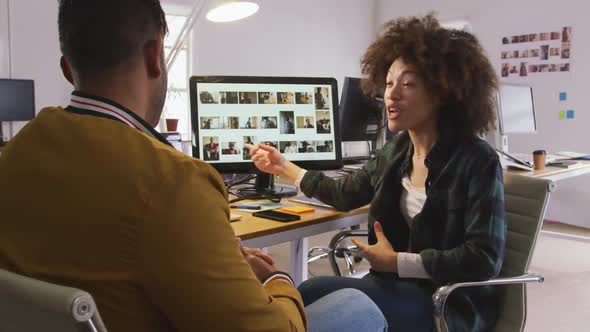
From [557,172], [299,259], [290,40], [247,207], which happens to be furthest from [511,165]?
[290,40]

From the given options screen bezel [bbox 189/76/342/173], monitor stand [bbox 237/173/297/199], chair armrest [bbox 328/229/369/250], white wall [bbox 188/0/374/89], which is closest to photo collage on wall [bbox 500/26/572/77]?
white wall [bbox 188/0/374/89]

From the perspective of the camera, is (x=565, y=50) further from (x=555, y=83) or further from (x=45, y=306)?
(x=45, y=306)

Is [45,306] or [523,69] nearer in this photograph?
[45,306]

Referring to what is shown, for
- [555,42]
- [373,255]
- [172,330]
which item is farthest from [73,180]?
[555,42]

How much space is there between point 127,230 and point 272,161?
1277 mm

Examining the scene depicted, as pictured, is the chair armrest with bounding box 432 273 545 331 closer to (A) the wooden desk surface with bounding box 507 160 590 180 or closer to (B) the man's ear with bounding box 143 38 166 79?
(B) the man's ear with bounding box 143 38 166 79

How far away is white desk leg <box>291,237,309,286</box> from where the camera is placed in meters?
2.17

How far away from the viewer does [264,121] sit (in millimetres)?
2041

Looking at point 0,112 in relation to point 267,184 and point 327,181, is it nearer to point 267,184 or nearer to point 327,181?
point 267,184

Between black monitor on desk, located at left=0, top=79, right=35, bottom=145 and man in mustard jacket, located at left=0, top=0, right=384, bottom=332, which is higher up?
black monitor on desk, located at left=0, top=79, right=35, bottom=145

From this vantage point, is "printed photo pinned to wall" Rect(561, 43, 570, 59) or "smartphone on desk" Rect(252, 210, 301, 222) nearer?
"smartphone on desk" Rect(252, 210, 301, 222)

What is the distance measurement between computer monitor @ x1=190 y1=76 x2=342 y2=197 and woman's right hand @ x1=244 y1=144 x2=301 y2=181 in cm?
9

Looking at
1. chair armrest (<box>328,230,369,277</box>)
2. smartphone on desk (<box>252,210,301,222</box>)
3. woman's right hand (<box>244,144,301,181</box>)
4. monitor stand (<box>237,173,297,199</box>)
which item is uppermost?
woman's right hand (<box>244,144,301,181</box>)

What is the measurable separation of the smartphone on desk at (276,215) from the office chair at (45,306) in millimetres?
1018
